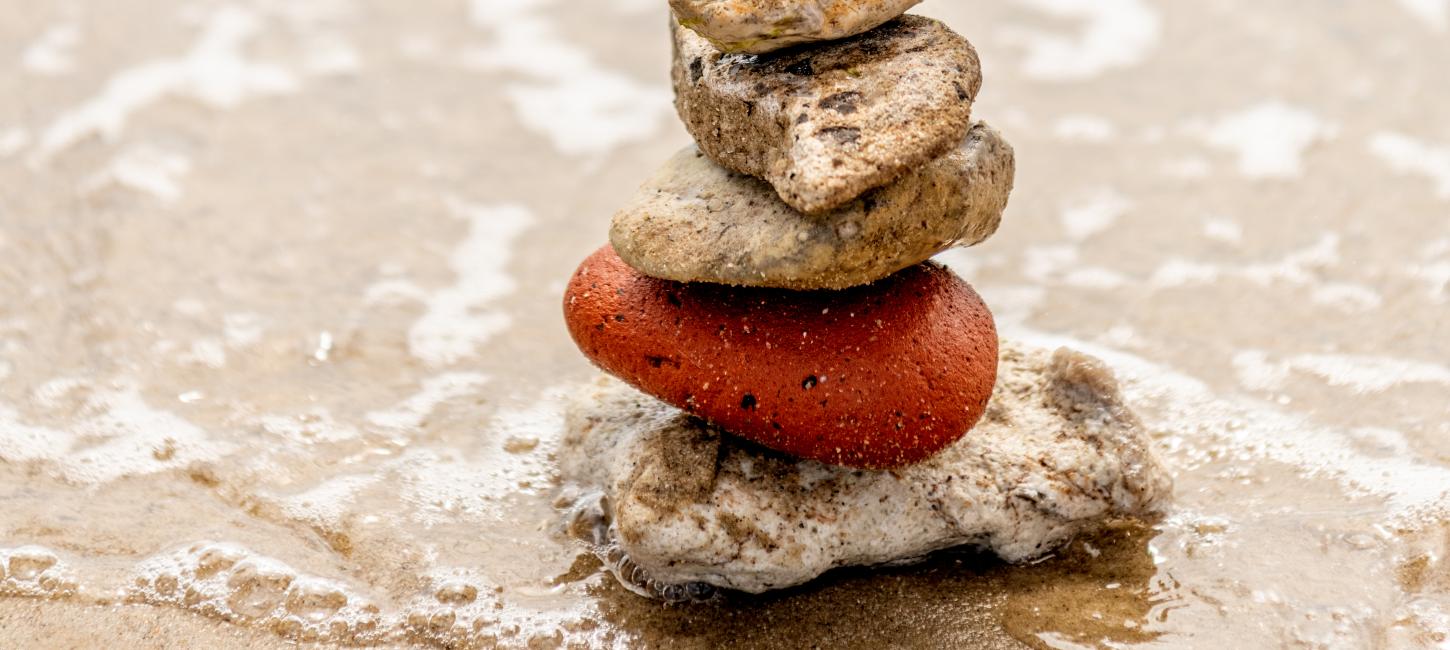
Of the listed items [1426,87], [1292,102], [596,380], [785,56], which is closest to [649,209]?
[785,56]

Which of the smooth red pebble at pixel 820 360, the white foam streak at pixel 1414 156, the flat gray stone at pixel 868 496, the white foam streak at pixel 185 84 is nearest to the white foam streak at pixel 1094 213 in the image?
the white foam streak at pixel 1414 156

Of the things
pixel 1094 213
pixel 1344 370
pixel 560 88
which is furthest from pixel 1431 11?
pixel 560 88

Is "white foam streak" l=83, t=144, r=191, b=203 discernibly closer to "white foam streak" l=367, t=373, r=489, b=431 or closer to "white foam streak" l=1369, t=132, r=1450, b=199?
"white foam streak" l=367, t=373, r=489, b=431

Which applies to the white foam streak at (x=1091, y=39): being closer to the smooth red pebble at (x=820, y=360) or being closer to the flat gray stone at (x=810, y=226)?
the smooth red pebble at (x=820, y=360)

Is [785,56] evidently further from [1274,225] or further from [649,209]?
[1274,225]

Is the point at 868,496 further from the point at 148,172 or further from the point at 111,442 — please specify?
the point at 148,172

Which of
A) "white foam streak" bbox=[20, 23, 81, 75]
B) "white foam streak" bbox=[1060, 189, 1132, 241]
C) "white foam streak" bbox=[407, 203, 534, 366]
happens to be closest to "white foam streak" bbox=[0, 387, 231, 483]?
"white foam streak" bbox=[407, 203, 534, 366]
